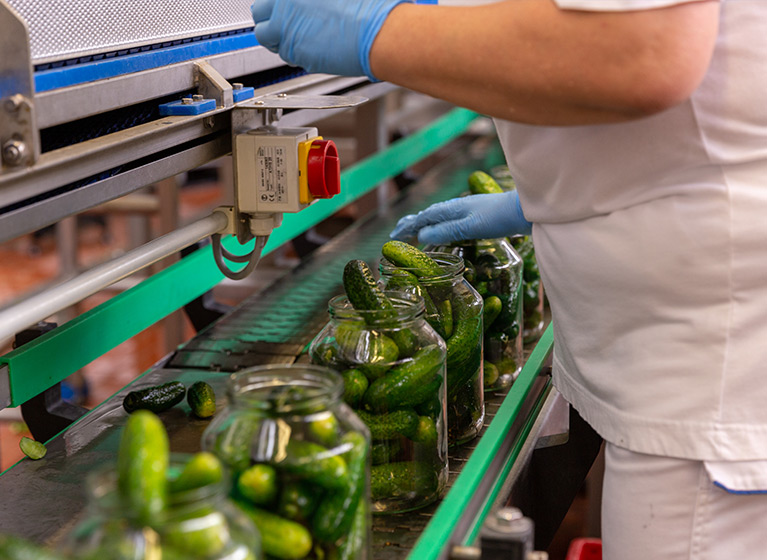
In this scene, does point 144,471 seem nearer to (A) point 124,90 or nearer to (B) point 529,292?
(A) point 124,90

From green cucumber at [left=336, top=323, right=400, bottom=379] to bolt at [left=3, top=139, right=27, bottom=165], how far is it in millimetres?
470

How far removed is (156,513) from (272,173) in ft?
2.80

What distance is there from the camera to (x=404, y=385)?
115cm

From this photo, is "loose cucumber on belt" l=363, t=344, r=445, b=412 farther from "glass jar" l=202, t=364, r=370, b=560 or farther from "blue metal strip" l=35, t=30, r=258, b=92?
"blue metal strip" l=35, t=30, r=258, b=92

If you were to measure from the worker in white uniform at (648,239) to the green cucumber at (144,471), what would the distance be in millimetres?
543

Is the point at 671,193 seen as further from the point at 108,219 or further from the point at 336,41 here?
the point at 108,219

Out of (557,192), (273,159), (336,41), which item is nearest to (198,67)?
(273,159)

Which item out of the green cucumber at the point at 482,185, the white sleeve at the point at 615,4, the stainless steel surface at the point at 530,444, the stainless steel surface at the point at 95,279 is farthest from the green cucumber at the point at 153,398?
the white sleeve at the point at 615,4

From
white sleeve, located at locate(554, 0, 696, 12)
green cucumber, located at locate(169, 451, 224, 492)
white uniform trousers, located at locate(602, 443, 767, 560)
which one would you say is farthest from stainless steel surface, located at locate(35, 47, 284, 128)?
white uniform trousers, located at locate(602, 443, 767, 560)

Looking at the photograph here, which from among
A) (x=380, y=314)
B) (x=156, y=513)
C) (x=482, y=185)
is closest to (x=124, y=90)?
(x=380, y=314)

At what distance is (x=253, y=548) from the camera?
0.75m

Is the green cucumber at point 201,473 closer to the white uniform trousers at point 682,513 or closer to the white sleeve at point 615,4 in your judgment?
the white sleeve at point 615,4

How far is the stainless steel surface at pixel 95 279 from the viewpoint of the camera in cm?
104

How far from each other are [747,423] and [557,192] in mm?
429
